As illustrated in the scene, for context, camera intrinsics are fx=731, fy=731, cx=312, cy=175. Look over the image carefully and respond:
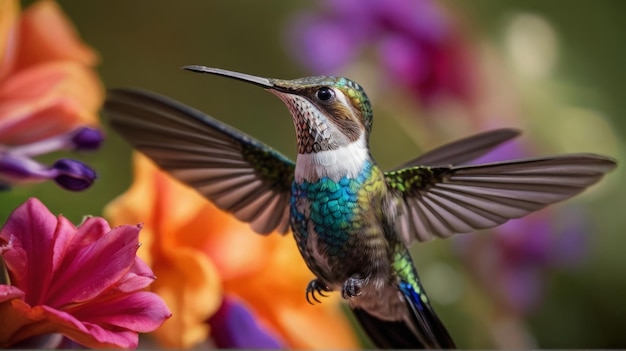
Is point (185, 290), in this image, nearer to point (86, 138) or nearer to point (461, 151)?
point (86, 138)

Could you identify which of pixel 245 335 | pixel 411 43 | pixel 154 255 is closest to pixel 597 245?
pixel 411 43

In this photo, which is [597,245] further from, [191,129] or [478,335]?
[191,129]

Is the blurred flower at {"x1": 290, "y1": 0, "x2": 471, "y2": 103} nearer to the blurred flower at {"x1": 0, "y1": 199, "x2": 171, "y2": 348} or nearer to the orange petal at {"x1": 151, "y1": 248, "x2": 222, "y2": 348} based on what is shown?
the orange petal at {"x1": 151, "y1": 248, "x2": 222, "y2": 348}

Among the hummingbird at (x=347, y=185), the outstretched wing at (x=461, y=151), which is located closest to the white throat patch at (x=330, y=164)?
the hummingbird at (x=347, y=185)

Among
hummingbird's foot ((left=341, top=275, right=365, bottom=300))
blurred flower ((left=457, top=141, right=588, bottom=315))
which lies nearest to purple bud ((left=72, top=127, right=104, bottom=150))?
hummingbird's foot ((left=341, top=275, right=365, bottom=300))

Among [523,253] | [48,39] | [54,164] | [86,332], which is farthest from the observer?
[523,253]

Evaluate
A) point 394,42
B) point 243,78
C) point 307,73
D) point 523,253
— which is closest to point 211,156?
point 243,78

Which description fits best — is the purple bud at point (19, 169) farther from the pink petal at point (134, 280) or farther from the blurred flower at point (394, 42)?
the blurred flower at point (394, 42)
